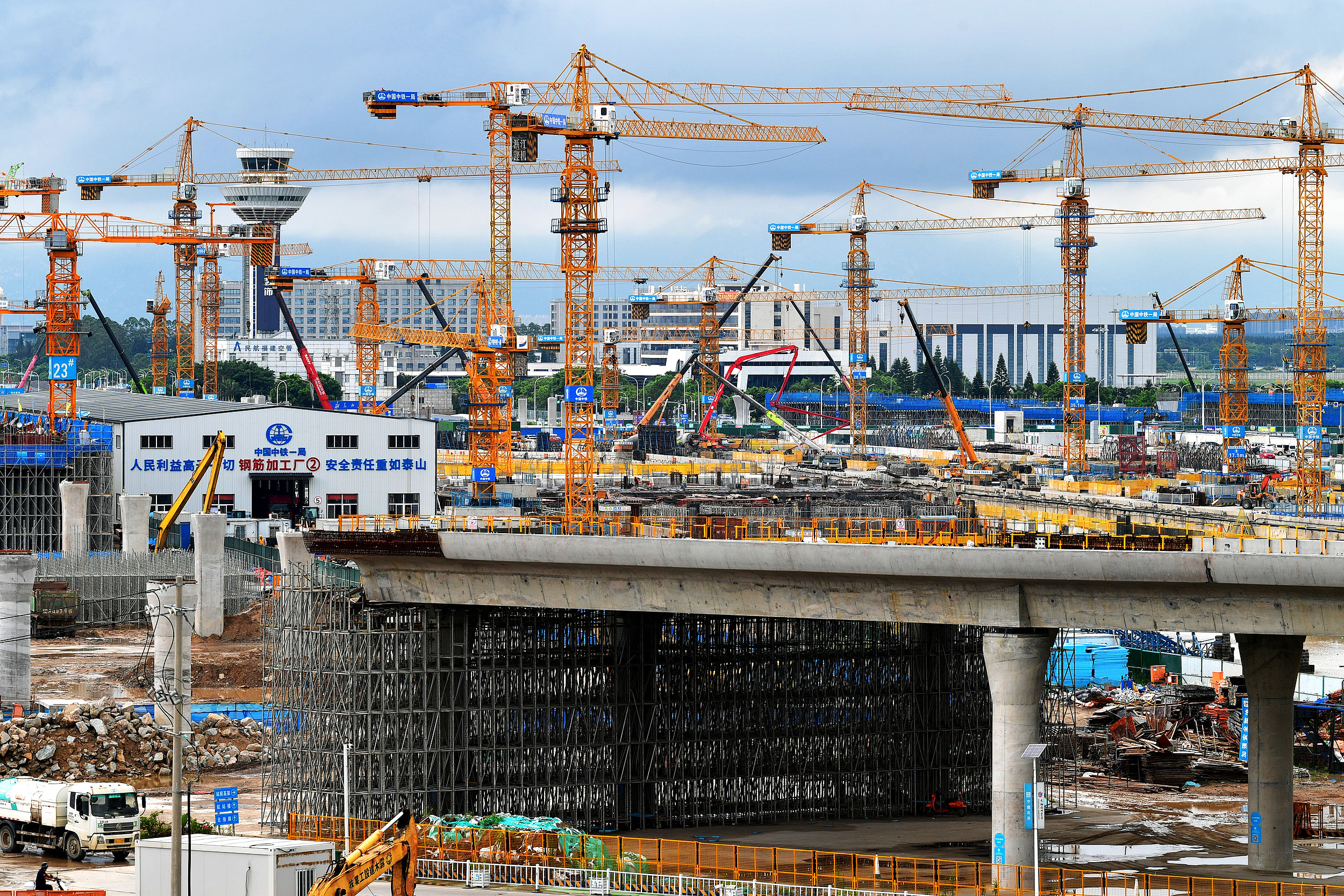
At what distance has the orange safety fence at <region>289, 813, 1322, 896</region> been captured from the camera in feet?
147

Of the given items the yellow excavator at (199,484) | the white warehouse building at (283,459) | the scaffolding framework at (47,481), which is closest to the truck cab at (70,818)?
the yellow excavator at (199,484)

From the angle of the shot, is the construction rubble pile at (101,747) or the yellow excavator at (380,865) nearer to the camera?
the yellow excavator at (380,865)

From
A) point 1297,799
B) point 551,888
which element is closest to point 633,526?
point 551,888

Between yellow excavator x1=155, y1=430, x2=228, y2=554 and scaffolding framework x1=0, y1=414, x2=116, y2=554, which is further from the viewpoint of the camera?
scaffolding framework x1=0, y1=414, x2=116, y2=554

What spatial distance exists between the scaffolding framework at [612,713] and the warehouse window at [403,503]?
56.0 m

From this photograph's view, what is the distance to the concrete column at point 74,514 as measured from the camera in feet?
342

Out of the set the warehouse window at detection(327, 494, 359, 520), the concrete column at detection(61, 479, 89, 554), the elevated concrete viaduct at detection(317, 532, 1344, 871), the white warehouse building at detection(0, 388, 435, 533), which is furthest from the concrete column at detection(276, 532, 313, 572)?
the warehouse window at detection(327, 494, 359, 520)

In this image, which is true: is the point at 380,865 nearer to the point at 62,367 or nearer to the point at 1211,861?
the point at 1211,861

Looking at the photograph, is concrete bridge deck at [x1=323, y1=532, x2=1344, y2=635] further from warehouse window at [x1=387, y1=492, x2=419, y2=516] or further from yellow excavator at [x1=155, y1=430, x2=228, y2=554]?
warehouse window at [x1=387, y1=492, x2=419, y2=516]

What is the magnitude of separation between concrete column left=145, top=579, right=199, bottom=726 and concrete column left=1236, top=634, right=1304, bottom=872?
123 feet

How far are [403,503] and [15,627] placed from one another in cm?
5037

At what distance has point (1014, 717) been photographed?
4500cm

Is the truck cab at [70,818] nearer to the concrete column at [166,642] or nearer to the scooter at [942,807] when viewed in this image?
the concrete column at [166,642]

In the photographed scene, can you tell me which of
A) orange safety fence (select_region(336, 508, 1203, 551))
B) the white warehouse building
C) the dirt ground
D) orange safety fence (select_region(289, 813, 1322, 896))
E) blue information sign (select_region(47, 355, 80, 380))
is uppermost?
blue information sign (select_region(47, 355, 80, 380))
